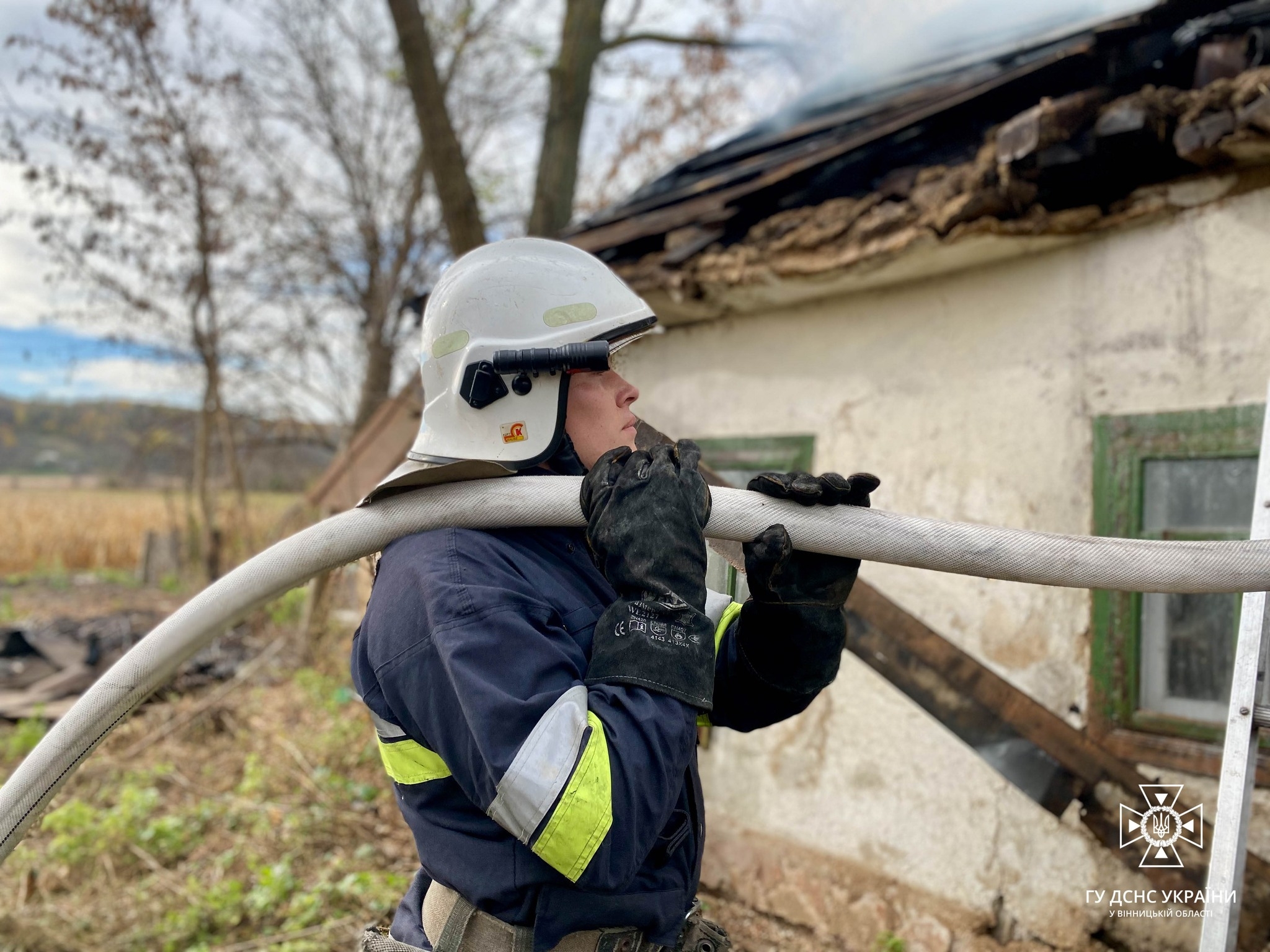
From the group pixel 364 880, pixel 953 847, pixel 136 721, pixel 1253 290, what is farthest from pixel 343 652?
pixel 1253 290

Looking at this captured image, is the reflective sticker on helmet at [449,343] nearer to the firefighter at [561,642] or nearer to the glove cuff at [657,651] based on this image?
the firefighter at [561,642]

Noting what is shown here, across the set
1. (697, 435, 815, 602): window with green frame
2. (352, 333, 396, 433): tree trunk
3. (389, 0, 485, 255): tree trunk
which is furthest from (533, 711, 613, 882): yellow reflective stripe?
(352, 333, 396, 433): tree trunk

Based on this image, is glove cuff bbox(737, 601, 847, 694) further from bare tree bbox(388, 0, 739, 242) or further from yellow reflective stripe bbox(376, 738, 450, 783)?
bare tree bbox(388, 0, 739, 242)

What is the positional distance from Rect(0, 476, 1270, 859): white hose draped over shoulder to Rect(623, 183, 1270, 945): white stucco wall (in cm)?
193

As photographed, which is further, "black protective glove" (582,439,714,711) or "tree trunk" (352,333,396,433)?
"tree trunk" (352,333,396,433)

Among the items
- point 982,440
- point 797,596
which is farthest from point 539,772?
point 982,440

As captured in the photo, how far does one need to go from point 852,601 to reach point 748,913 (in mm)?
2350

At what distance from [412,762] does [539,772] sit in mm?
339

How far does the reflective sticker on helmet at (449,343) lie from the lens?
1709 mm

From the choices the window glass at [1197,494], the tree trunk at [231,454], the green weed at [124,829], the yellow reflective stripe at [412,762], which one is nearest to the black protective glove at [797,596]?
the yellow reflective stripe at [412,762]

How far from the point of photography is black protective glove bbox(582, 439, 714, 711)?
1.35m

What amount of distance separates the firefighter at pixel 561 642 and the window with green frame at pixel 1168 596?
6.77 feet

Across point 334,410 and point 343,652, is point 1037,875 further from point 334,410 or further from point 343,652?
point 334,410

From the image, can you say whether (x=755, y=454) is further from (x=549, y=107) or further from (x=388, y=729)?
(x=549, y=107)
